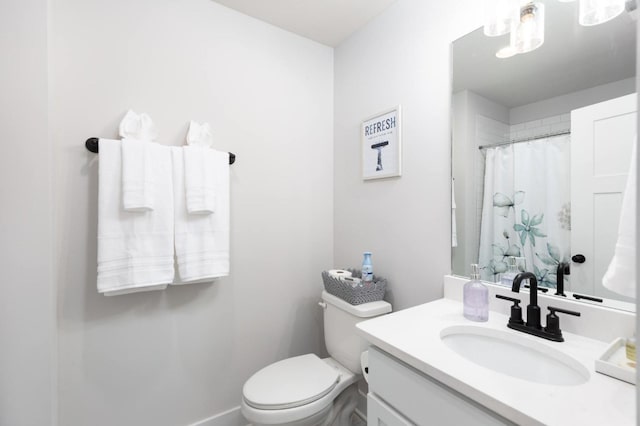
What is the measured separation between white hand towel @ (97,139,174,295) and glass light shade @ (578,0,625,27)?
1643mm

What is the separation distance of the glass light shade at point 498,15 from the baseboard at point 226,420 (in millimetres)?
2175

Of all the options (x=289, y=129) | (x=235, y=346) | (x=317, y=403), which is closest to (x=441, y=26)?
(x=289, y=129)

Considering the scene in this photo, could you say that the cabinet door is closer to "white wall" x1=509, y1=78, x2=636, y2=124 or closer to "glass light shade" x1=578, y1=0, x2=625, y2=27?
"white wall" x1=509, y1=78, x2=636, y2=124

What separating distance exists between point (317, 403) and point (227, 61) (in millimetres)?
1749

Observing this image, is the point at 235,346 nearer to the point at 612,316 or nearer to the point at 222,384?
the point at 222,384

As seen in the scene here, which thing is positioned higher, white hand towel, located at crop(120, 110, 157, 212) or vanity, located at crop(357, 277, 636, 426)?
white hand towel, located at crop(120, 110, 157, 212)

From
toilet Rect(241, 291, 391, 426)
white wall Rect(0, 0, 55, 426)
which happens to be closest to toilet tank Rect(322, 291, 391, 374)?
toilet Rect(241, 291, 391, 426)

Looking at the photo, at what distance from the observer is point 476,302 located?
1029 mm

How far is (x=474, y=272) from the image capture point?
42.9 inches

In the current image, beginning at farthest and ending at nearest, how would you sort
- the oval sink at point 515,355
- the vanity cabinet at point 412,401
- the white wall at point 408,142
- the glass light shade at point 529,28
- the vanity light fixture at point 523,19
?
the white wall at point 408,142, the glass light shade at point 529,28, the vanity light fixture at point 523,19, the oval sink at point 515,355, the vanity cabinet at point 412,401

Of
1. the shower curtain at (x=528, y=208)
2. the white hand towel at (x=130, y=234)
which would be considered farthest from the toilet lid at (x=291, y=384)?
the shower curtain at (x=528, y=208)

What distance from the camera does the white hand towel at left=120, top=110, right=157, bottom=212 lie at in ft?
3.97

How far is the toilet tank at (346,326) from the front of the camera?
4.55 ft

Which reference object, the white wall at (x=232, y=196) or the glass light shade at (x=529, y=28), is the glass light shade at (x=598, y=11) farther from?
the white wall at (x=232, y=196)
